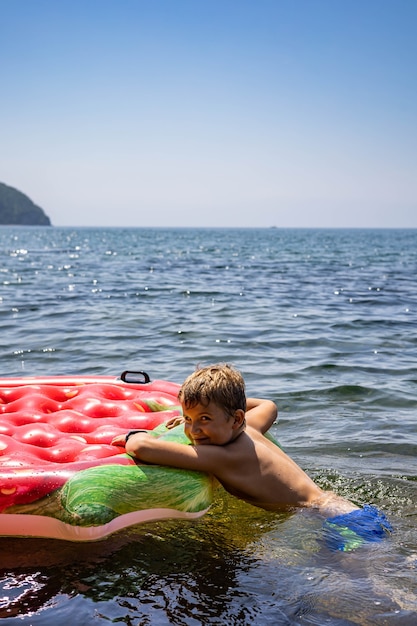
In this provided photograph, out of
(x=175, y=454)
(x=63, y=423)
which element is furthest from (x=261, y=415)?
(x=63, y=423)

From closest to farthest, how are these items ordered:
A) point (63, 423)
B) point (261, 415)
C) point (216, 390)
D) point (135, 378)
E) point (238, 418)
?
point (216, 390) → point (238, 418) → point (261, 415) → point (63, 423) → point (135, 378)

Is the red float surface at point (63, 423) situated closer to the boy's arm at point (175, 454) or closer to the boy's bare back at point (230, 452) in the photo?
the boy's arm at point (175, 454)

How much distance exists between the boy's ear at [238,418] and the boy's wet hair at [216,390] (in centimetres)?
2

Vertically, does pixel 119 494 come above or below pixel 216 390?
below

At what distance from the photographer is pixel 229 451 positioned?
4020mm

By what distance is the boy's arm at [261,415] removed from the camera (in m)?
4.44

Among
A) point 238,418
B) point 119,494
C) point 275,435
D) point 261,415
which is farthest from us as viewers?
point 275,435

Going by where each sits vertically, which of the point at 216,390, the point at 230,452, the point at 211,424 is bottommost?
the point at 230,452

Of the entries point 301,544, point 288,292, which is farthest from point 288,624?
point 288,292

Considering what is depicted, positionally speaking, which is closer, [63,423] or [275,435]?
[63,423]

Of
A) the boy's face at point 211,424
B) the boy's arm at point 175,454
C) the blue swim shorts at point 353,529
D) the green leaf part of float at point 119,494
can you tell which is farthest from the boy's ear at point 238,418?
the blue swim shorts at point 353,529

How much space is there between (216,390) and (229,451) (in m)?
0.38

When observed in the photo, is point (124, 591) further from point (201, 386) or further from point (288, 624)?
point (201, 386)

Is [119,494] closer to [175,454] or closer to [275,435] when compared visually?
[175,454]
